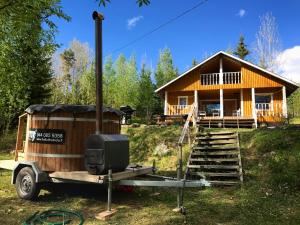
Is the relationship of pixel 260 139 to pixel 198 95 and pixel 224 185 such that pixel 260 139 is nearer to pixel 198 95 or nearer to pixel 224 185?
pixel 224 185

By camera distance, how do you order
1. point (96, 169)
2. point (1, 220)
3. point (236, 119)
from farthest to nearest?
point (236, 119)
point (96, 169)
point (1, 220)

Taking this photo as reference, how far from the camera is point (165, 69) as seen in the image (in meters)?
50.9

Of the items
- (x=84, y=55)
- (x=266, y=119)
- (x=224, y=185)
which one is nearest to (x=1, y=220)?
(x=224, y=185)

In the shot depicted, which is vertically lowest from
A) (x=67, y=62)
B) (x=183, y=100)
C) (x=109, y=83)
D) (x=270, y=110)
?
(x=270, y=110)

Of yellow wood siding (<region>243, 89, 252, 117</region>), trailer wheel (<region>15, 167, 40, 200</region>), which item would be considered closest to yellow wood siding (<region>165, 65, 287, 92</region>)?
yellow wood siding (<region>243, 89, 252, 117</region>)

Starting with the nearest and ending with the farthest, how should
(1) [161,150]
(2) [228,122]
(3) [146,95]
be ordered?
(1) [161,150] < (2) [228,122] < (3) [146,95]

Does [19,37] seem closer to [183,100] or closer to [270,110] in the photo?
[183,100]

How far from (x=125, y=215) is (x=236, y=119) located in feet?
57.2

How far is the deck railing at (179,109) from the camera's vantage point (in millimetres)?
26000

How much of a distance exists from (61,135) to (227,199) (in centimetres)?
504

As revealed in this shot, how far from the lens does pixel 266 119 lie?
23.9m

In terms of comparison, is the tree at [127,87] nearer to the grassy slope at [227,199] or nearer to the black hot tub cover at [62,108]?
the grassy slope at [227,199]

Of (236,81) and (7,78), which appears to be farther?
(236,81)

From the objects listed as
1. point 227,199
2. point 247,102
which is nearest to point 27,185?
point 227,199
